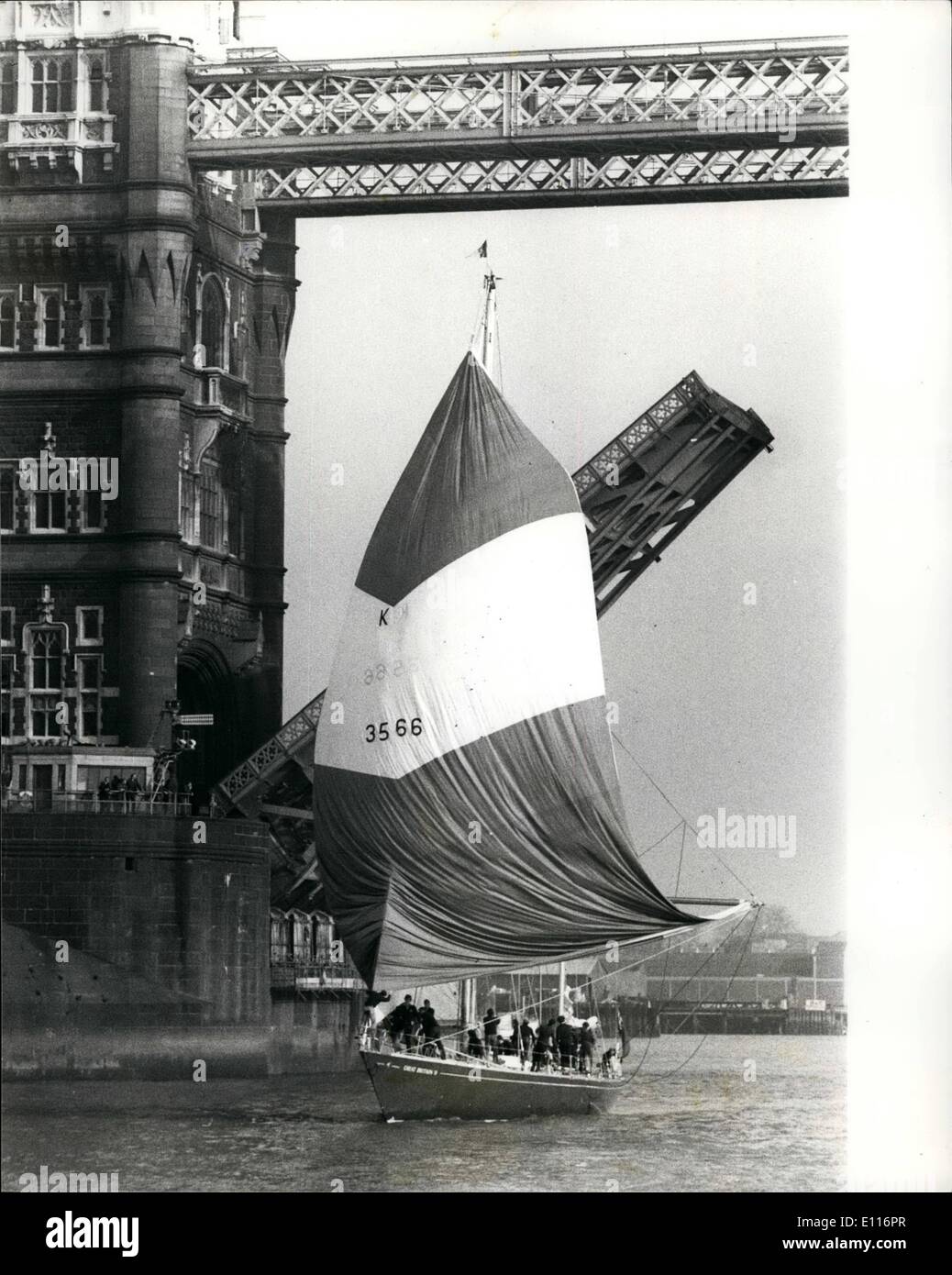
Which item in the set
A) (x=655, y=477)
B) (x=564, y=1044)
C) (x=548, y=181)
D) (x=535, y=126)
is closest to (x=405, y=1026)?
(x=564, y=1044)

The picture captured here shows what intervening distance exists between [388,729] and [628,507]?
304cm

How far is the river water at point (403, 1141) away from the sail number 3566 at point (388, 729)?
10.9 ft

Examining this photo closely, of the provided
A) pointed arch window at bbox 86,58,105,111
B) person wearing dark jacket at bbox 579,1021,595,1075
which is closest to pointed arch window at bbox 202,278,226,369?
pointed arch window at bbox 86,58,105,111

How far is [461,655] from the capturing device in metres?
23.6

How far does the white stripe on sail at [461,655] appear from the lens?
23484mm

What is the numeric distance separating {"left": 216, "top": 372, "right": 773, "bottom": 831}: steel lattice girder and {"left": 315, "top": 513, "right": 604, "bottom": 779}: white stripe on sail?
61cm

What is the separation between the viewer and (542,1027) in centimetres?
2433

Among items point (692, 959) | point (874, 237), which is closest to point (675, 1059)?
point (692, 959)

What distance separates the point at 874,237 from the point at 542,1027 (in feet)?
25.1

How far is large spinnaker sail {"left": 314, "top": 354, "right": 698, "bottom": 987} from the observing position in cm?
2325

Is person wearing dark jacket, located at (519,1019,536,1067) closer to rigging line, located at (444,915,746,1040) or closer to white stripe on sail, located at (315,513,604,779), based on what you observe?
rigging line, located at (444,915,746,1040)

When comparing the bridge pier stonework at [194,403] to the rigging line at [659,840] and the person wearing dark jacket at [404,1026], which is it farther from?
the rigging line at [659,840]

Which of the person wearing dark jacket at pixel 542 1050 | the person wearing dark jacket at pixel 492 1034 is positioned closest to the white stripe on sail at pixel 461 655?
the person wearing dark jacket at pixel 492 1034
